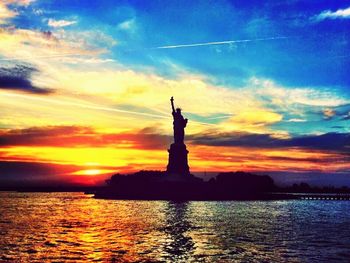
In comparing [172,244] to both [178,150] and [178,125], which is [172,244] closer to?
[178,125]

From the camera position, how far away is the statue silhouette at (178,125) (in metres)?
104

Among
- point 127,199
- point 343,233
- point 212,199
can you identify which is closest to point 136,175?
point 127,199

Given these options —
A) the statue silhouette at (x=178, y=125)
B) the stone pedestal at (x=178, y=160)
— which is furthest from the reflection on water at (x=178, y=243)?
the stone pedestal at (x=178, y=160)

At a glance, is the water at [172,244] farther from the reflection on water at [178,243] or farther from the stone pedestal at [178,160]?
the stone pedestal at [178,160]

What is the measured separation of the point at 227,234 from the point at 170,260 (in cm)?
1502

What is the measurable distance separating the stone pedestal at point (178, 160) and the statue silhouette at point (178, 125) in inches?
57.7

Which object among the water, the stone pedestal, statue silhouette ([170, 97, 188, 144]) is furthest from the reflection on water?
the stone pedestal

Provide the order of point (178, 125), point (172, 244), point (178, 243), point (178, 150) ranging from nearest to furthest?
point (172, 244)
point (178, 243)
point (178, 125)
point (178, 150)

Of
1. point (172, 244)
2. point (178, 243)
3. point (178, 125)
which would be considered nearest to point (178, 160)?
point (178, 125)

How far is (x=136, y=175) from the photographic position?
443 feet

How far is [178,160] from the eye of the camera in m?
108

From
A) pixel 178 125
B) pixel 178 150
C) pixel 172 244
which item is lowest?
pixel 172 244

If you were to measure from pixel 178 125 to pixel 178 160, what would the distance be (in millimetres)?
8906

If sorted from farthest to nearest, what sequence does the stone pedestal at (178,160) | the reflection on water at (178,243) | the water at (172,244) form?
the stone pedestal at (178,160)
the reflection on water at (178,243)
the water at (172,244)
